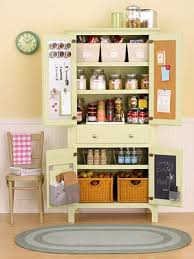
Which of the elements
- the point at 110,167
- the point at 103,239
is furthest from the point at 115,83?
the point at 103,239

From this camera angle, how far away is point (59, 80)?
588 centimetres

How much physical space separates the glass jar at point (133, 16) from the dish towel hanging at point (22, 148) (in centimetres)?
136

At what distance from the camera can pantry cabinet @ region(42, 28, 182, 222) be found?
19.1 ft

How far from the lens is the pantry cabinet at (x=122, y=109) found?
5.83 meters

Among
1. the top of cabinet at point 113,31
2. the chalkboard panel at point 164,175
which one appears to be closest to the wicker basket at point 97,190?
the chalkboard panel at point 164,175

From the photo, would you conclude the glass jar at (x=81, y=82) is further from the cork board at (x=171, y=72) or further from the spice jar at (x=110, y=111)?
the cork board at (x=171, y=72)

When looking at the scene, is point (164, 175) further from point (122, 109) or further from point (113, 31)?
point (113, 31)

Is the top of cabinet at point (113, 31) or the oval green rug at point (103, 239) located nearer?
the oval green rug at point (103, 239)

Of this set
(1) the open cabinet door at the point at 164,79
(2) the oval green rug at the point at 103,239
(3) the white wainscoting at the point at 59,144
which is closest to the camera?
(2) the oval green rug at the point at 103,239

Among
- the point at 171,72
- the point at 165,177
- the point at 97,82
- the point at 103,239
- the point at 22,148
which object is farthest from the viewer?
the point at 22,148

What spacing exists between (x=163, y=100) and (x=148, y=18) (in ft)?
2.48

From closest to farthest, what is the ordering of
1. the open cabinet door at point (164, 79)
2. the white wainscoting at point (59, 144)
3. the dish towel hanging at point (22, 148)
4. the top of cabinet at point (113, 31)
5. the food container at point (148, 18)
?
the open cabinet door at point (164, 79) → the top of cabinet at point (113, 31) → the food container at point (148, 18) → the dish towel hanging at point (22, 148) → the white wainscoting at point (59, 144)

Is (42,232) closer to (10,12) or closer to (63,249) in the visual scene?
(63,249)

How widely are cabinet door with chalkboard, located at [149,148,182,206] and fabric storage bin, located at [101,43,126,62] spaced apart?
0.87m
